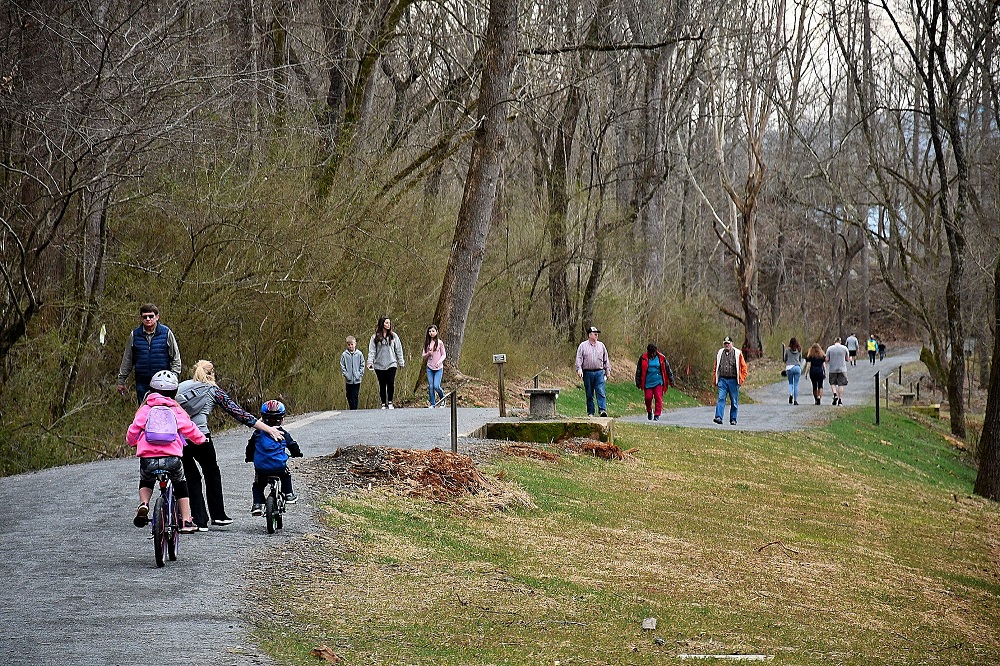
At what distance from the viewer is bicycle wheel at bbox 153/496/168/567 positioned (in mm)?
8922

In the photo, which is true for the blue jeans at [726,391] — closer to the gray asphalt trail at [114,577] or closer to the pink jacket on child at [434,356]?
the pink jacket on child at [434,356]

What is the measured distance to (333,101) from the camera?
28500mm

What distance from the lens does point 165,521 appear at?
8.98 metres

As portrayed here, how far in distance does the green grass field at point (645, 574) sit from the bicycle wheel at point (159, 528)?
3.10ft

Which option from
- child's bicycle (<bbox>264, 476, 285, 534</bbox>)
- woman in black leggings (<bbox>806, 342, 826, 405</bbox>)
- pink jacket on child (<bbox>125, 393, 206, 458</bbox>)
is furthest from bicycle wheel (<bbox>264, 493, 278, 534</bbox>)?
woman in black leggings (<bbox>806, 342, 826, 405</bbox>)

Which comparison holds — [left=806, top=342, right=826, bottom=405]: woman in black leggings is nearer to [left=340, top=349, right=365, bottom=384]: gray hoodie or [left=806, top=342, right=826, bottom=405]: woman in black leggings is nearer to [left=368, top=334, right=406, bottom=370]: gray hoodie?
[left=368, top=334, right=406, bottom=370]: gray hoodie

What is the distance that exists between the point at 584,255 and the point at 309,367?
12831mm

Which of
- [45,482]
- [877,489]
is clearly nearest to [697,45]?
[877,489]

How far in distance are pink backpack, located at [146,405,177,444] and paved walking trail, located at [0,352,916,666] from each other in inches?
36.7

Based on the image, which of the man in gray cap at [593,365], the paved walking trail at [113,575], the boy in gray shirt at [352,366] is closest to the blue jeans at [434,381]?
the boy in gray shirt at [352,366]

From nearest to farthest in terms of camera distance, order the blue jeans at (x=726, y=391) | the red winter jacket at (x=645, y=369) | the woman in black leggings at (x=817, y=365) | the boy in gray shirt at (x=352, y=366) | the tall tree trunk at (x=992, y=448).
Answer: the tall tree trunk at (x=992, y=448), the boy in gray shirt at (x=352, y=366), the red winter jacket at (x=645, y=369), the blue jeans at (x=726, y=391), the woman in black leggings at (x=817, y=365)

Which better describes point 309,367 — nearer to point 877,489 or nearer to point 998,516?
point 877,489

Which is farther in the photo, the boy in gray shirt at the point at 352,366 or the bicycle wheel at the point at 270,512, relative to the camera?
the boy in gray shirt at the point at 352,366

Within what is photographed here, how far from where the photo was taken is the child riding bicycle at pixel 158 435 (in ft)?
30.3
